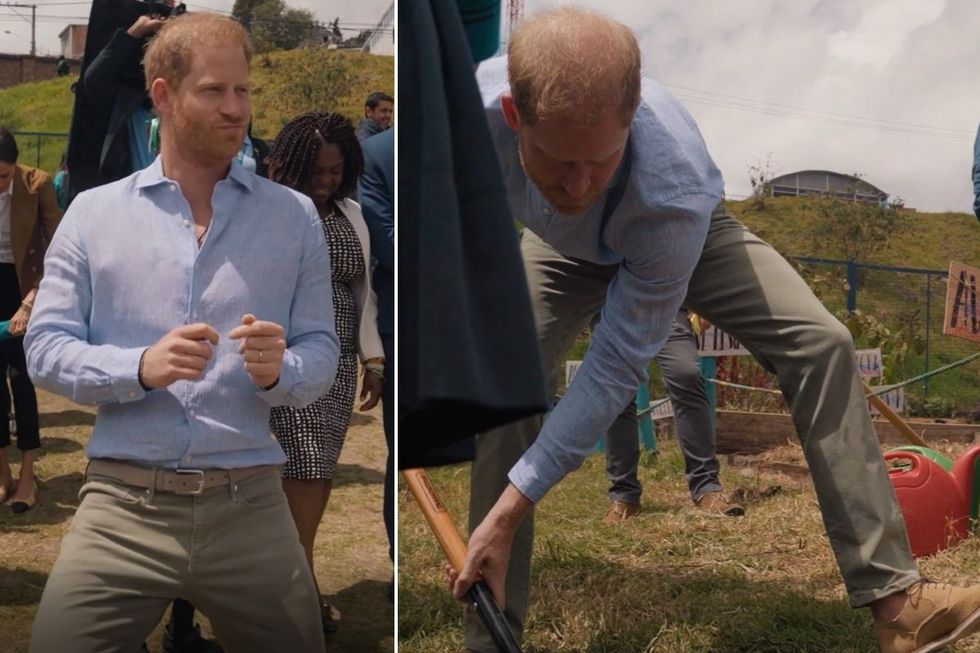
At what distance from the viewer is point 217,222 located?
1.55 m

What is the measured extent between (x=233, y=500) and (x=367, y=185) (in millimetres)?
1082

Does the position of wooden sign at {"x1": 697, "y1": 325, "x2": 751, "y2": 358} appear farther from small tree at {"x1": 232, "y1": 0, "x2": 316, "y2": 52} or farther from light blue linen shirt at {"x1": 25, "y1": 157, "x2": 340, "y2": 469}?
light blue linen shirt at {"x1": 25, "y1": 157, "x2": 340, "y2": 469}

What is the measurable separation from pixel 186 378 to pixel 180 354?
0.03 m

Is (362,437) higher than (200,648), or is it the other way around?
(362,437)

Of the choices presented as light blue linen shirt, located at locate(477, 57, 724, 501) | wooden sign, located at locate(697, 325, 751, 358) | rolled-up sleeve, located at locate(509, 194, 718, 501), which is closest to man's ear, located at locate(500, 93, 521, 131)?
light blue linen shirt, located at locate(477, 57, 724, 501)

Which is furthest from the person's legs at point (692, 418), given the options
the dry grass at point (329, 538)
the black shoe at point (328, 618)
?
the black shoe at point (328, 618)

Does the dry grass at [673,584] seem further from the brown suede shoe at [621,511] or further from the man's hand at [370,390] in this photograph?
the man's hand at [370,390]

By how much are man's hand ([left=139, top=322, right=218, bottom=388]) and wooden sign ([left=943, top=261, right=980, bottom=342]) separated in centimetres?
557

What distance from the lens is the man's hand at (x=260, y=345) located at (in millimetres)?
1450

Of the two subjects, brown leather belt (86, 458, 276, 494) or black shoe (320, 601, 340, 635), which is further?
black shoe (320, 601, 340, 635)

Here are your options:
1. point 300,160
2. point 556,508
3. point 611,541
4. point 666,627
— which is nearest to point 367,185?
point 300,160

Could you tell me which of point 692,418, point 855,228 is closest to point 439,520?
point 692,418

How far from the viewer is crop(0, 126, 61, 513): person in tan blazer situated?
115 inches

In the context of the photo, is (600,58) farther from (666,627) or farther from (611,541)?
(611,541)
